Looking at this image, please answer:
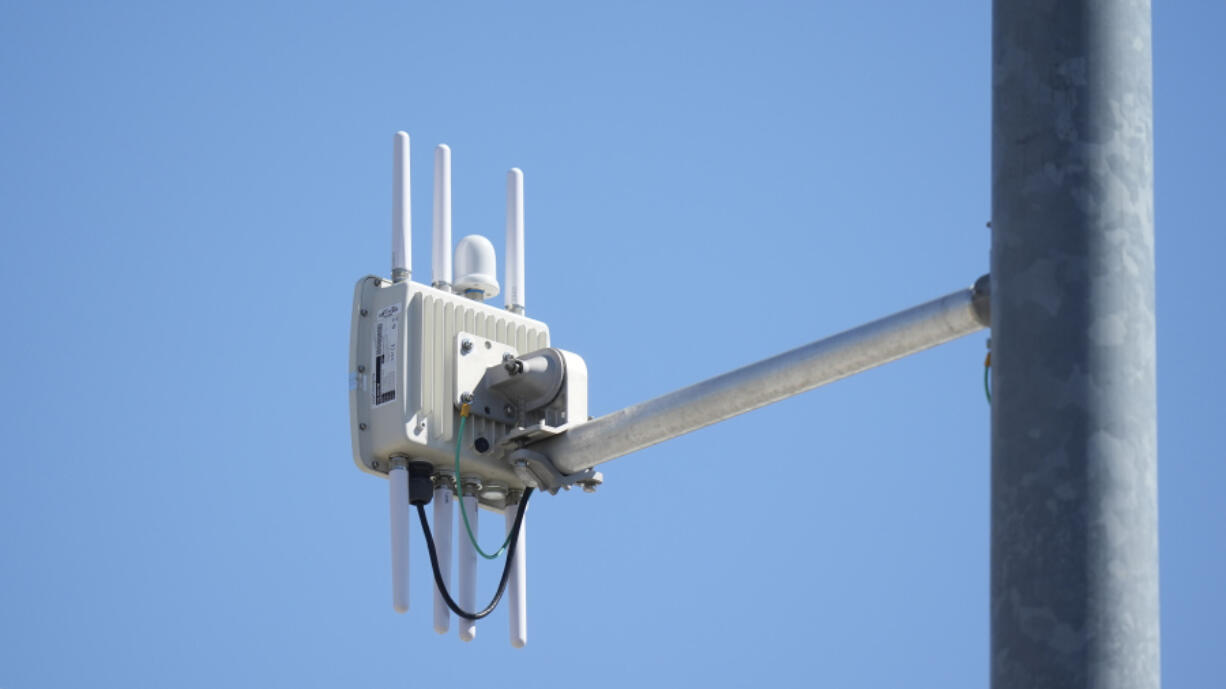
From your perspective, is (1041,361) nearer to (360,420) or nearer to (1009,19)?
(1009,19)

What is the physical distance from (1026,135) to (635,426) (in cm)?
435

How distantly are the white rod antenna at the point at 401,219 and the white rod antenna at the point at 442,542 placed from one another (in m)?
1.07

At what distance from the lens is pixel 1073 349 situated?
126 inches

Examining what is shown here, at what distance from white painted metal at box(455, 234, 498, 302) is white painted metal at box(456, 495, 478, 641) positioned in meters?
1.15

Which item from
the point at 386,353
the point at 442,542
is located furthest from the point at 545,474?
the point at 386,353

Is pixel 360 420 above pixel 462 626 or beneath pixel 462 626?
above

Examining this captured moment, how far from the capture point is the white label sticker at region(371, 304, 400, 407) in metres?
9.19

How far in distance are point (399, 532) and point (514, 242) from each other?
1830mm

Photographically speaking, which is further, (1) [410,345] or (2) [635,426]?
(1) [410,345]

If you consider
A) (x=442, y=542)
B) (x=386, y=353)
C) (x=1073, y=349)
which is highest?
(x=386, y=353)

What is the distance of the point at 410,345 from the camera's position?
926 cm

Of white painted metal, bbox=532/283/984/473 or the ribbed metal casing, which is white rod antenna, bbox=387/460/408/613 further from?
white painted metal, bbox=532/283/984/473

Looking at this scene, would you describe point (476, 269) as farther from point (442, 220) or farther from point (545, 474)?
point (545, 474)

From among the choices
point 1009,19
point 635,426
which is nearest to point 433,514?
point 635,426
